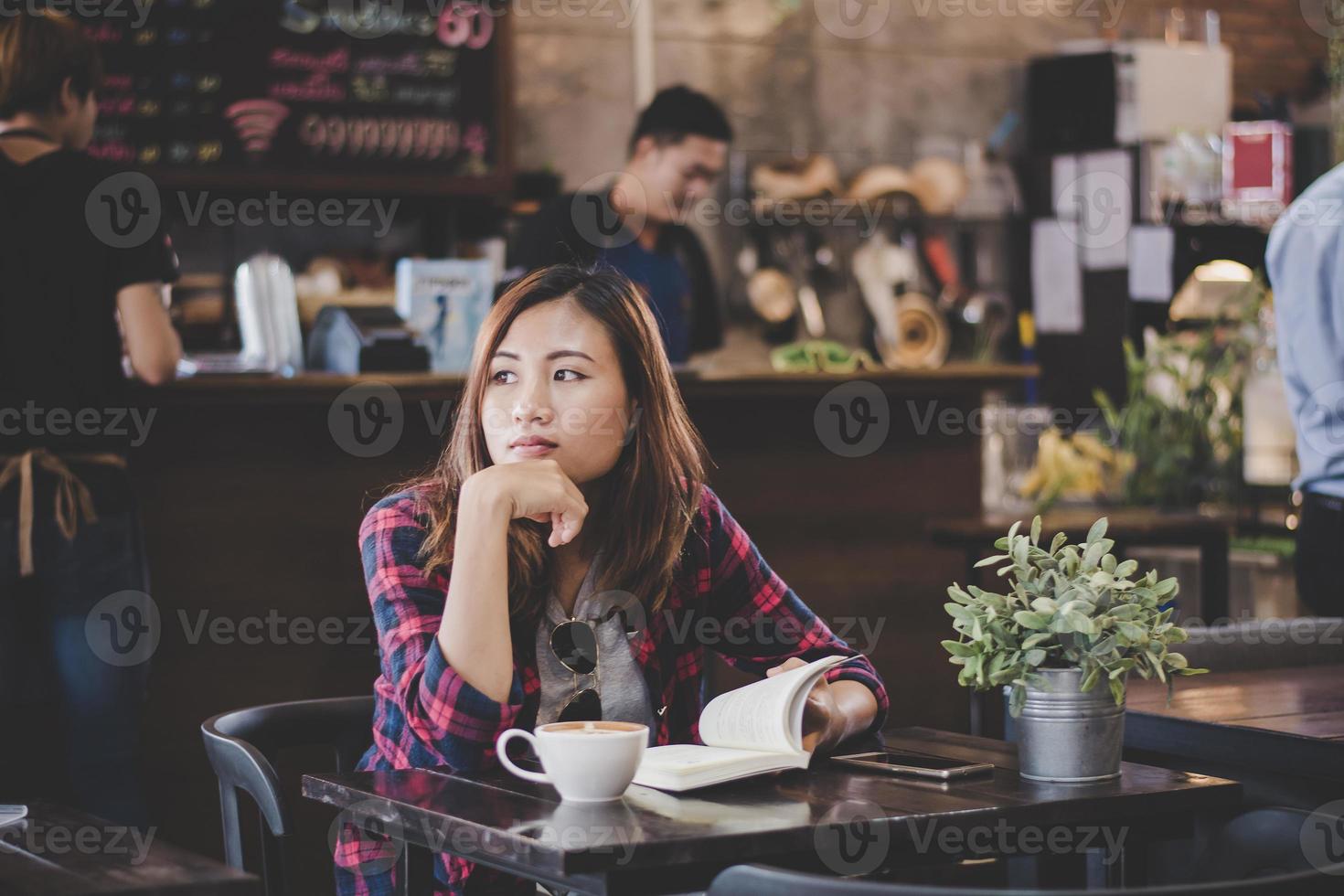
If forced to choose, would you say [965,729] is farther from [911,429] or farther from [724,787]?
[724,787]

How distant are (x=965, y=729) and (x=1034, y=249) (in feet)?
9.88

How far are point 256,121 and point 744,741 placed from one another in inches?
142

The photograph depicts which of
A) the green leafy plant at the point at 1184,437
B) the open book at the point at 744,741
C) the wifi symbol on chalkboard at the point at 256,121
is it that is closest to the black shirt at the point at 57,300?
the open book at the point at 744,741

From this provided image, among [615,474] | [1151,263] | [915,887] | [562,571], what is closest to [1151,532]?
[1151,263]

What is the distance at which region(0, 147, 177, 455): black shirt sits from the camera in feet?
8.89

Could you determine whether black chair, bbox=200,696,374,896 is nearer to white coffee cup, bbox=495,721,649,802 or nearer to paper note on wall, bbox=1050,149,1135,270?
white coffee cup, bbox=495,721,649,802

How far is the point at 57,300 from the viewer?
274 cm

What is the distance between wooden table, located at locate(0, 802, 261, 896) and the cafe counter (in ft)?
5.46

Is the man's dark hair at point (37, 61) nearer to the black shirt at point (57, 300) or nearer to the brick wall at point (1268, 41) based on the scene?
the black shirt at point (57, 300)

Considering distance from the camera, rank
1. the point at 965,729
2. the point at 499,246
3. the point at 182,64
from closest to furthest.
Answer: the point at 965,729, the point at 182,64, the point at 499,246

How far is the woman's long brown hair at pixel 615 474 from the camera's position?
6.01 ft

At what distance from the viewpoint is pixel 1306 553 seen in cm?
282

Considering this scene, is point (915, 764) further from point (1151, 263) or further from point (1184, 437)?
point (1151, 263)

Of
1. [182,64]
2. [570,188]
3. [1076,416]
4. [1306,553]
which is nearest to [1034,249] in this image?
[1076,416]
